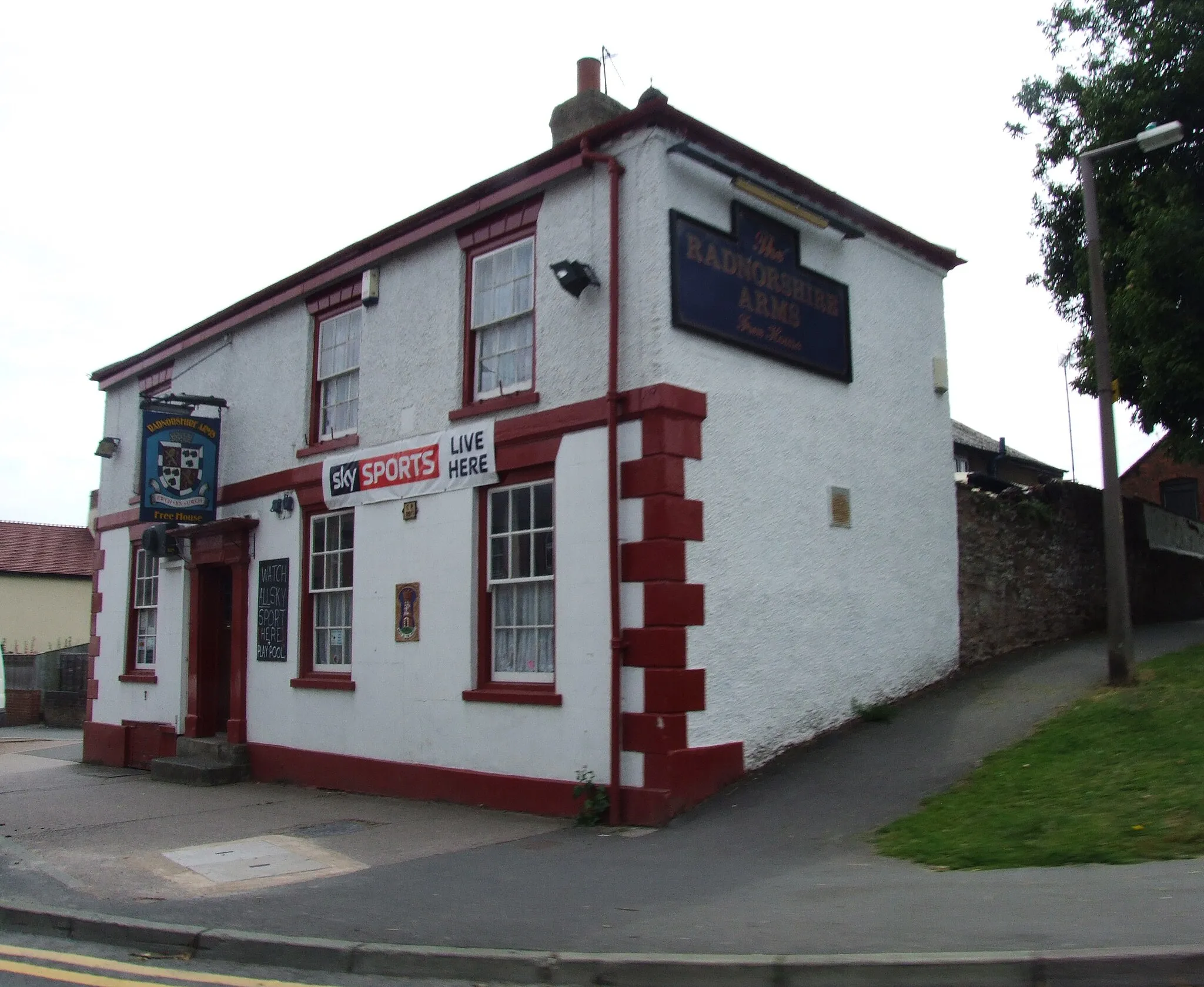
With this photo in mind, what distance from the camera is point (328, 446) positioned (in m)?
13.2

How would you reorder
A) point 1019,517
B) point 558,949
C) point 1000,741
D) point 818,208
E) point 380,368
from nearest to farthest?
point 558,949 < point 1000,741 < point 818,208 < point 380,368 < point 1019,517

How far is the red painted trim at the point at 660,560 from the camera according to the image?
30.7 ft

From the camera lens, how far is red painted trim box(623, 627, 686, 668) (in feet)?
30.4

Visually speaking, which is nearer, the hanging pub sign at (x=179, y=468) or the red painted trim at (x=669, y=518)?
the red painted trim at (x=669, y=518)

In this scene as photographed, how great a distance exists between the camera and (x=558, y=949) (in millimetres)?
5672

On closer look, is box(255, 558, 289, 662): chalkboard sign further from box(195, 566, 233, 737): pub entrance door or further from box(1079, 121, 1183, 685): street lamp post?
box(1079, 121, 1183, 685): street lamp post

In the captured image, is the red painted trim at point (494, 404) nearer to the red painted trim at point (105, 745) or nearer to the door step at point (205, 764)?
the door step at point (205, 764)

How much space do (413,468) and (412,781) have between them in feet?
10.8

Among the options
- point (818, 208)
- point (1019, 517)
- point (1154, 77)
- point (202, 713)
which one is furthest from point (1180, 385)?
point (202, 713)

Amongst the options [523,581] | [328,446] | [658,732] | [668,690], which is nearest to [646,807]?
[658,732]

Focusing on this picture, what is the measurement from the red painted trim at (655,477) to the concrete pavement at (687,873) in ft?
8.83

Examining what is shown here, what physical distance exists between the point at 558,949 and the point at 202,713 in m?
11.0

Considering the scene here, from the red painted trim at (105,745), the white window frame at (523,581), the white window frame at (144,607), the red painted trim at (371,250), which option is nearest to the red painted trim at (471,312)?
the red painted trim at (371,250)

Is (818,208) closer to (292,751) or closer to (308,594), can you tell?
(308,594)
